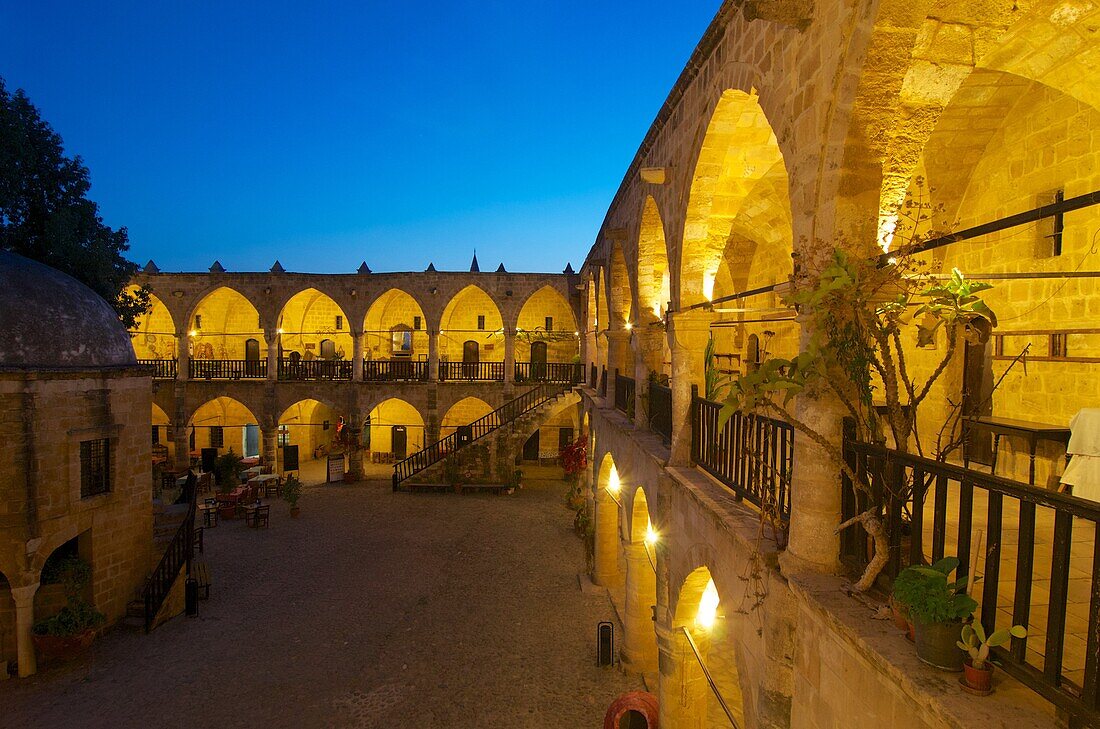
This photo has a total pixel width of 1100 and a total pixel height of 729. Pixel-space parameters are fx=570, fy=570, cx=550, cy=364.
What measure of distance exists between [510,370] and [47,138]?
48.8 feet

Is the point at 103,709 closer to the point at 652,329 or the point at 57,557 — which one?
the point at 57,557

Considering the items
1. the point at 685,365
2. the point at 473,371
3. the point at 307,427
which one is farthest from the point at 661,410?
the point at 307,427

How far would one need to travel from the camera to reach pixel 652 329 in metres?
8.82

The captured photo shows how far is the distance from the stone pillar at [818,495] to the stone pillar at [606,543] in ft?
29.4

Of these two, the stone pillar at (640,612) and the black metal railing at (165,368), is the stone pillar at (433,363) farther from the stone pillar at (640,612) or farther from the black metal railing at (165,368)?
the stone pillar at (640,612)

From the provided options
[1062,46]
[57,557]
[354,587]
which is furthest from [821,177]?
[57,557]

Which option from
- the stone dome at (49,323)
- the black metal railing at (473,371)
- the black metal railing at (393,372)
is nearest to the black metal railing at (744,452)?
the stone dome at (49,323)

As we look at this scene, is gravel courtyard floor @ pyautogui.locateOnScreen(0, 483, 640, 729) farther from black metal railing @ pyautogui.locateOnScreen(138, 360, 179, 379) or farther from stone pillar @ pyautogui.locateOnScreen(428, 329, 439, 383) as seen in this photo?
black metal railing @ pyautogui.locateOnScreen(138, 360, 179, 379)

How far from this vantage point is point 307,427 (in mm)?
26266

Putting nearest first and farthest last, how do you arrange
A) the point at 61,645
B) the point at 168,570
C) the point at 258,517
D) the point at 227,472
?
the point at 61,645 < the point at 168,570 < the point at 258,517 < the point at 227,472

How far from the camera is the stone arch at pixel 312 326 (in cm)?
2666

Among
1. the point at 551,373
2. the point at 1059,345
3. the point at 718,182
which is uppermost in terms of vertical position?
the point at 718,182

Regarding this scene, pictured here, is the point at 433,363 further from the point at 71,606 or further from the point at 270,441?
the point at 71,606

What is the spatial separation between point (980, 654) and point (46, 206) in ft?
59.4
